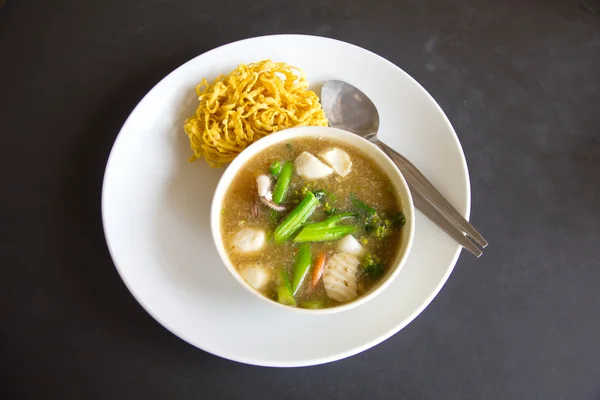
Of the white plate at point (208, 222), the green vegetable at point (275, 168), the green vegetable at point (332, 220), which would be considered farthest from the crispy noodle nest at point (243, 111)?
the green vegetable at point (332, 220)

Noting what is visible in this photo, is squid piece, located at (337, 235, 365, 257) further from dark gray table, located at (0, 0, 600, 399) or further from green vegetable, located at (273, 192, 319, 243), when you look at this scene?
dark gray table, located at (0, 0, 600, 399)

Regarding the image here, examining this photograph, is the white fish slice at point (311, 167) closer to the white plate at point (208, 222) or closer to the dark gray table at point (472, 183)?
the white plate at point (208, 222)

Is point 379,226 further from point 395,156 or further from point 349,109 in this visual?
point 349,109

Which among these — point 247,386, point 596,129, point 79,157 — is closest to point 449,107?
point 596,129

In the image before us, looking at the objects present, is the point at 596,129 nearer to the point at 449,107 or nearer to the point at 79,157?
the point at 449,107

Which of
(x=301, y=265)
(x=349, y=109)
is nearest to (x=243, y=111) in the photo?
(x=349, y=109)

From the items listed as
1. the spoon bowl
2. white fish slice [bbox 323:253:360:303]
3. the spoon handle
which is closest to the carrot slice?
white fish slice [bbox 323:253:360:303]
